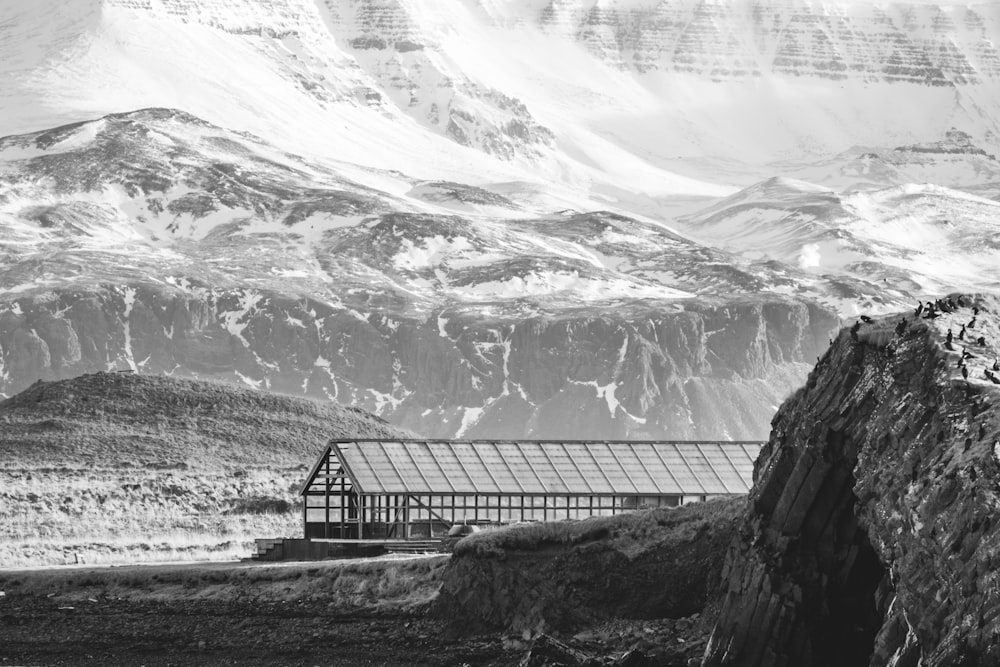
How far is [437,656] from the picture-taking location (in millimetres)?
71688

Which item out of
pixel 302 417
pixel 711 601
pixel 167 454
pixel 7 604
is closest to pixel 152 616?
pixel 7 604

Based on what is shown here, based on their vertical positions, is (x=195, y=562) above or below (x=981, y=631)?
below

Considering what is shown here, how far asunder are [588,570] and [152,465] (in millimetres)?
66413

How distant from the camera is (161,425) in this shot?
14600cm

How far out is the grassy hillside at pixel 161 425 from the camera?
454 feet

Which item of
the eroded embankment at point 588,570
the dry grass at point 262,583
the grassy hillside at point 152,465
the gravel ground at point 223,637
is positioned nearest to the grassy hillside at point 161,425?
the grassy hillside at point 152,465

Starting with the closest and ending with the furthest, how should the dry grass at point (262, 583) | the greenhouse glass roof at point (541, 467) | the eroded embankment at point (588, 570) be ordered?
the eroded embankment at point (588, 570)
the dry grass at point (262, 583)
the greenhouse glass roof at point (541, 467)

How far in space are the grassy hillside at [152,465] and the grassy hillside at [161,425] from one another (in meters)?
0.12

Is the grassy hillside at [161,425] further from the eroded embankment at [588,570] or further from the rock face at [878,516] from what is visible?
the rock face at [878,516]

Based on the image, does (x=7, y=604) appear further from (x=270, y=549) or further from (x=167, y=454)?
(x=167, y=454)

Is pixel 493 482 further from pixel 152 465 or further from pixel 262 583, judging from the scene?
pixel 152 465

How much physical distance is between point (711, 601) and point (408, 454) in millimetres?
38092

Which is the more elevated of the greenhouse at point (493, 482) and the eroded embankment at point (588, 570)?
the eroded embankment at point (588, 570)

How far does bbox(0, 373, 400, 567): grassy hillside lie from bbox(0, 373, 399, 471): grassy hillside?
121mm
